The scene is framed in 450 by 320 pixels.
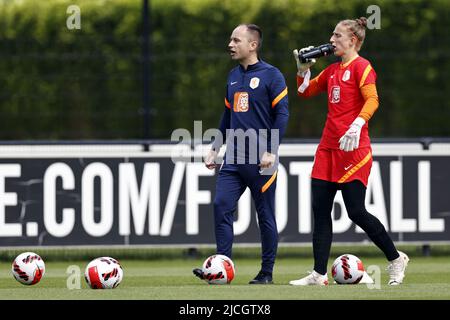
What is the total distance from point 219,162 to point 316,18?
13.9 feet

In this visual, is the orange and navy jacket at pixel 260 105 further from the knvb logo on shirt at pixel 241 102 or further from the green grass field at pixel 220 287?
the green grass field at pixel 220 287

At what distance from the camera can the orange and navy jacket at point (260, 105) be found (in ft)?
37.1

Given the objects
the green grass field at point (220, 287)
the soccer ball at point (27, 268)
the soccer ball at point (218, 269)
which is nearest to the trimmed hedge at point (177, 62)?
the green grass field at point (220, 287)

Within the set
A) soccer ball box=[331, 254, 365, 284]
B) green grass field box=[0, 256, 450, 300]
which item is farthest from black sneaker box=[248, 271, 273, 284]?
soccer ball box=[331, 254, 365, 284]

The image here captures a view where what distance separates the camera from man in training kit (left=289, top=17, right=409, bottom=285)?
10836 millimetres

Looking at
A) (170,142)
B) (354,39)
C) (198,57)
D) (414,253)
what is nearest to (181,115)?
(198,57)

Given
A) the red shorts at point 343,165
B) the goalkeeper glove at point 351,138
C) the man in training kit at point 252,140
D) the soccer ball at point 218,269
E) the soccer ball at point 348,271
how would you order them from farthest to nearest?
1. the man in training kit at point 252,140
2. the soccer ball at point 348,271
3. the soccer ball at point 218,269
4. the red shorts at point 343,165
5. the goalkeeper glove at point 351,138

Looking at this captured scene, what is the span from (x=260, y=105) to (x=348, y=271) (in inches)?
62.4

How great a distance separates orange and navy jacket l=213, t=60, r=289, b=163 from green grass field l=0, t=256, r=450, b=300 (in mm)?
1294

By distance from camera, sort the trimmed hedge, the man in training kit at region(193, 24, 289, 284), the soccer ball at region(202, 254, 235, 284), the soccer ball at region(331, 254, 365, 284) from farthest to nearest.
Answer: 1. the trimmed hedge
2. the man in training kit at region(193, 24, 289, 284)
3. the soccer ball at region(331, 254, 365, 284)
4. the soccer ball at region(202, 254, 235, 284)

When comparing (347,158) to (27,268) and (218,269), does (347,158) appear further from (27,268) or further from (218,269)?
(27,268)

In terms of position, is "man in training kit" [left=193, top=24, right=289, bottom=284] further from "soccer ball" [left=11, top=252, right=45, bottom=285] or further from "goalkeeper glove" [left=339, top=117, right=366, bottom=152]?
"soccer ball" [left=11, top=252, right=45, bottom=285]

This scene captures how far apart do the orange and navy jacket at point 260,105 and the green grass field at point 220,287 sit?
129 cm

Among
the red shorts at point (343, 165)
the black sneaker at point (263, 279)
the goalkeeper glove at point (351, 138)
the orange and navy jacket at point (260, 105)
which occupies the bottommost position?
the black sneaker at point (263, 279)
